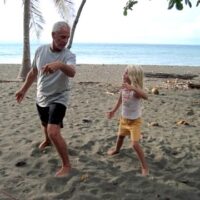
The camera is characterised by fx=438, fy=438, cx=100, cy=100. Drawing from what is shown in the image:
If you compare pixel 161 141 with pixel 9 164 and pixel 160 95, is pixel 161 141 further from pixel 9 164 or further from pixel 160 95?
pixel 160 95

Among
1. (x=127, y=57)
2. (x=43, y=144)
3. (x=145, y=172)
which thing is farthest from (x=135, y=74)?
(x=127, y=57)

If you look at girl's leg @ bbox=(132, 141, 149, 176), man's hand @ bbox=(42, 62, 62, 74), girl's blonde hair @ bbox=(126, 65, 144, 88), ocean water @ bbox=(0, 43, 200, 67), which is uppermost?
man's hand @ bbox=(42, 62, 62, 74)

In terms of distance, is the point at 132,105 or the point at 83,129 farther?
the point at 83,129

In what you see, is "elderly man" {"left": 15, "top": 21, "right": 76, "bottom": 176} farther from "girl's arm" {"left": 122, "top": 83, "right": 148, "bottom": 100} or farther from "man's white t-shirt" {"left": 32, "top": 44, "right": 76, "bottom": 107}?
"girl's arm" {"left": 122, "top": 83, "right": 148, "bottom": 100}

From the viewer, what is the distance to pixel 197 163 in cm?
520

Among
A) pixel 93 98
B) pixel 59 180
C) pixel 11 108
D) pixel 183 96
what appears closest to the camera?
pixel 59 180

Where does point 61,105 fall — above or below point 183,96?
above

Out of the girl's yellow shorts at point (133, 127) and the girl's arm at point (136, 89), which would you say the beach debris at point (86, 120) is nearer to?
the girl's yellow shorts at point (133, 127)

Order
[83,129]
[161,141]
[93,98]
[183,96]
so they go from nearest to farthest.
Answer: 1. [161,141]
2. [83,129]
3. [93,98]
4. [183,96]

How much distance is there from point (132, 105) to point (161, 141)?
4.30 ft

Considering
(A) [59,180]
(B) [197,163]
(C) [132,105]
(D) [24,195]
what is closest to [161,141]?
(B) [197,163]

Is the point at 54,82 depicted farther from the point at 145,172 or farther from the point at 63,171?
the point at 145,172

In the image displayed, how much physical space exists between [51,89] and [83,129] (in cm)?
209

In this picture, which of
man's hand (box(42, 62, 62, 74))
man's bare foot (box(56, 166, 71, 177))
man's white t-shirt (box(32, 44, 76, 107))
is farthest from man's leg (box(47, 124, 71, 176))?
man's hand (box(42, 62, 62, 74))
